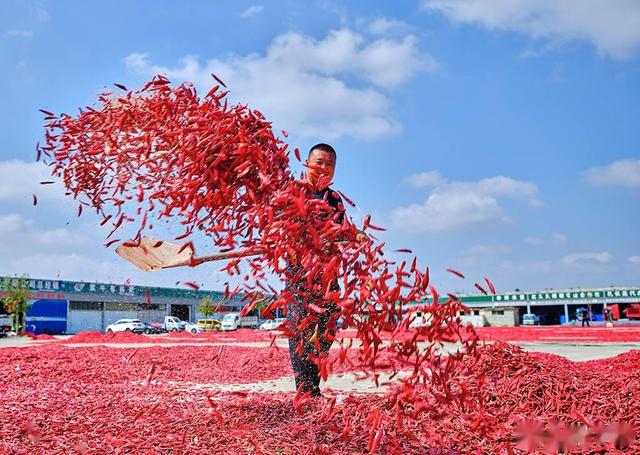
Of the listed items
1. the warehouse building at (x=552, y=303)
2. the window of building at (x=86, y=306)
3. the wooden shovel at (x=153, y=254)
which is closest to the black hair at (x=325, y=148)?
the wooden shovel at (x=153, y=254)

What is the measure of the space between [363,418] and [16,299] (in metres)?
41.4

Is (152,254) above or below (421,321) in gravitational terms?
above

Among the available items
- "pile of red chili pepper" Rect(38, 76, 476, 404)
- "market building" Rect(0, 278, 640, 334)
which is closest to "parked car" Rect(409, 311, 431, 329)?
"pile of red chili pepper" Rect(38, 76, 476, 404)

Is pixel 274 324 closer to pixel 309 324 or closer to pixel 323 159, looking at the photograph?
pixel 323 159

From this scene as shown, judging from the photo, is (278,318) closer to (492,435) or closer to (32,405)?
(492,435)

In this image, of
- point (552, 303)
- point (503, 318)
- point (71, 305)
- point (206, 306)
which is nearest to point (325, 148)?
point (71, 305)

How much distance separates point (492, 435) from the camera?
3516 mm

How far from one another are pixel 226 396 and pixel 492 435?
2.61 meters

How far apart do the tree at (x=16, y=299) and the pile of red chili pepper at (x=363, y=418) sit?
124 feet

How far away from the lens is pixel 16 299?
125 feet

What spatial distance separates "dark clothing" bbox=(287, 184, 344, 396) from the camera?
299cm

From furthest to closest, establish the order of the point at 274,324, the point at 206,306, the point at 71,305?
the point at 206,306, the point at 71,305, the point at 274,324

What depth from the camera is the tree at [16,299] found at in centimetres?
3780

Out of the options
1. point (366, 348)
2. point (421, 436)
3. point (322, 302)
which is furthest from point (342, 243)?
point (421, 436)
